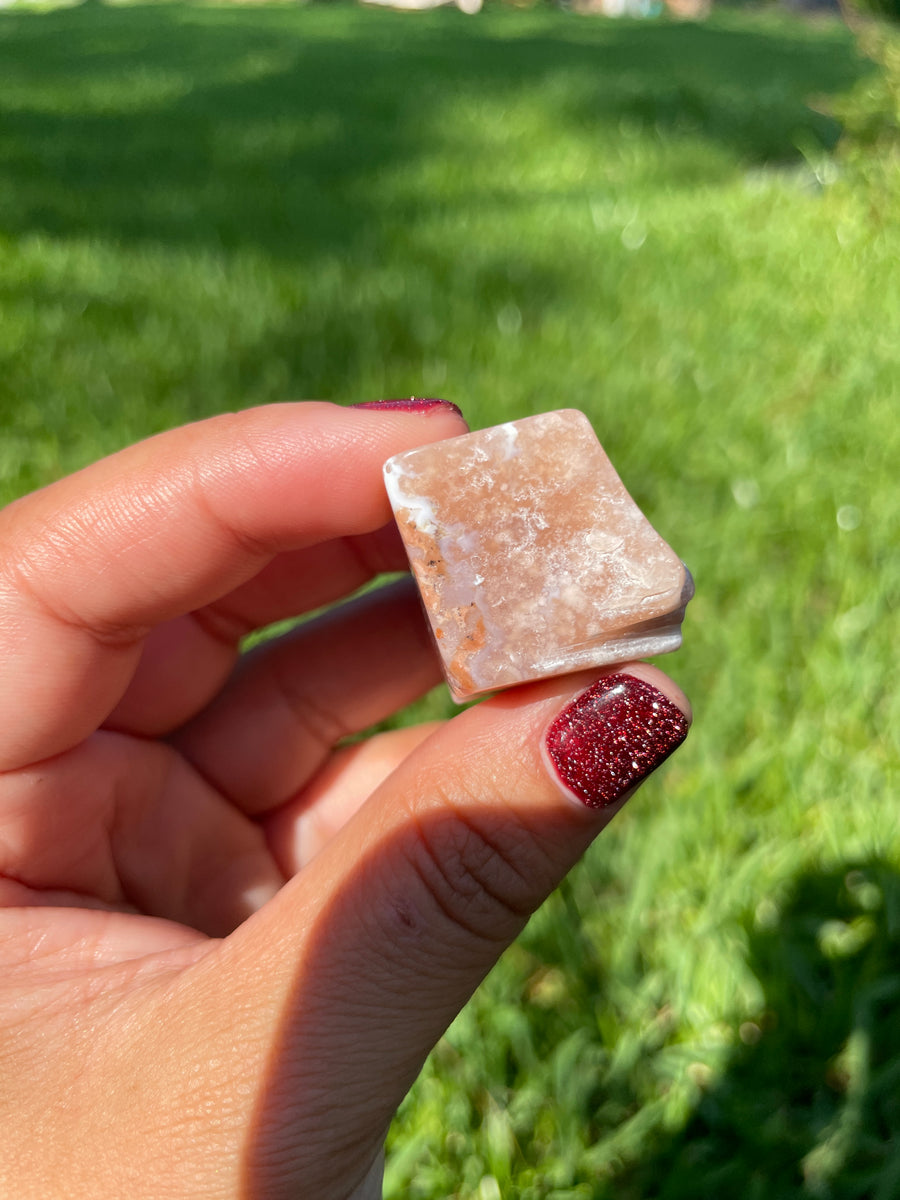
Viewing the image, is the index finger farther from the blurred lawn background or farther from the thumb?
the blurred lawn background

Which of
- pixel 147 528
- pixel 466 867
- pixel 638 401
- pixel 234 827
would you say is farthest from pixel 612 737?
pixel 638 401

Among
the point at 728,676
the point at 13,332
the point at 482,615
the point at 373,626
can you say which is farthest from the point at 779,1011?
the point at 13,332

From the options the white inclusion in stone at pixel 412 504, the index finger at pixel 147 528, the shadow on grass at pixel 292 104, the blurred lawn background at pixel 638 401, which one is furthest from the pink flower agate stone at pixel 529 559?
the shadow on grass at pixel 292 104

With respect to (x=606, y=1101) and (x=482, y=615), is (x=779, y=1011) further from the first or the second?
(x=482, y=615)

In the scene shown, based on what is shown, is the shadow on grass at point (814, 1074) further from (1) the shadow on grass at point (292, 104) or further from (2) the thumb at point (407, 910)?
(1) the shadow on grass at point (292, 104)

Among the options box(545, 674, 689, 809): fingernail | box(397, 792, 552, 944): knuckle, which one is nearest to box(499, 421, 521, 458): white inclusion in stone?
box(545, 674, 689, 809): fingernail

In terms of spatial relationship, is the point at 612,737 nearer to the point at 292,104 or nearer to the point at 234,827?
the point at 234,827
